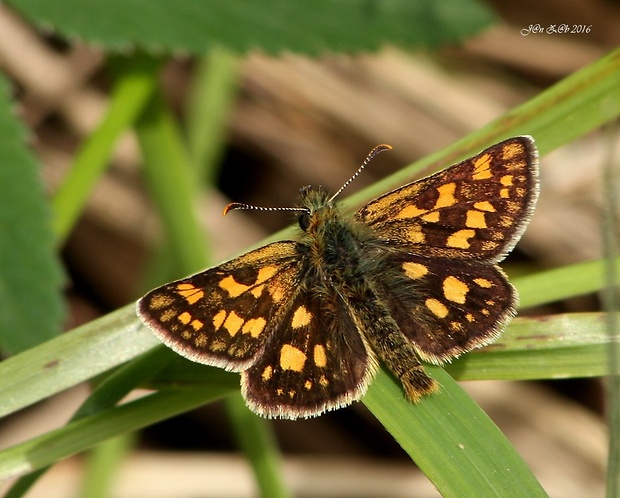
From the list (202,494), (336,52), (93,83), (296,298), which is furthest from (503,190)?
(93,83)

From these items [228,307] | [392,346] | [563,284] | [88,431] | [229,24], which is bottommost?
[88,431]

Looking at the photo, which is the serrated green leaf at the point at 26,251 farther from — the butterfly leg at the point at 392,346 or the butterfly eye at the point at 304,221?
the butterfly leg at the point at 392,346

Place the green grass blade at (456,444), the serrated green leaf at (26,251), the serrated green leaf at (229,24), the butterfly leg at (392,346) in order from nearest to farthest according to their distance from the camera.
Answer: the green grass blade at (456,444) < the butterfly leg at (392,346) < the serrated green leaf at (26,251) < the serrated green leaf at (229,24)

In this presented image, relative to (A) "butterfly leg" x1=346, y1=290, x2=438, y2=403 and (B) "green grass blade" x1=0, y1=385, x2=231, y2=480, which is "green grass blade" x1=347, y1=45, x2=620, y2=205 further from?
(B) "green grass blade" x1=0, y1=385, x2=231, y2=480

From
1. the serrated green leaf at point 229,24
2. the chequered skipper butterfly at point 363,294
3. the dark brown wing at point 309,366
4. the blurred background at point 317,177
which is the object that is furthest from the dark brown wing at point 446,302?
the blurred background at point 317,177

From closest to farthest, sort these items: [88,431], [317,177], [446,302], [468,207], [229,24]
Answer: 1. [88,431]
2. [446,302]
3. [468,207]
4. [229,24]
5. [317,177]

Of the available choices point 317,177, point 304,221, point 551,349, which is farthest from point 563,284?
point 317,177

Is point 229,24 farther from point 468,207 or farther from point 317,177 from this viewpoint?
point 317,177

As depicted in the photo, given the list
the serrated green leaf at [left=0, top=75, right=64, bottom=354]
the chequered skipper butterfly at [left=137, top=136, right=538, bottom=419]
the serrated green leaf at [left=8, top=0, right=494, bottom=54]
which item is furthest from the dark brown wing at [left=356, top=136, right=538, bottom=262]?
the serrated green leaf at [left=0, top=75, right=64, bottom=354]
